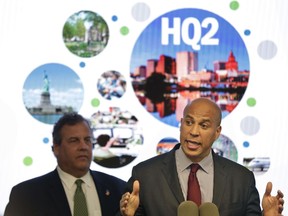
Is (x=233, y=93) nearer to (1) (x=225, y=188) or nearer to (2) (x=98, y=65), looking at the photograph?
(2) (x=98, y=65)

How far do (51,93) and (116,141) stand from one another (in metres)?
0.52

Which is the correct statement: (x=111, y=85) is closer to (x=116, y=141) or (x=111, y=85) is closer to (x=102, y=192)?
(x=116, y=141)

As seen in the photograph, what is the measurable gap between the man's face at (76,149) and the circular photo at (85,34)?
2.07ft

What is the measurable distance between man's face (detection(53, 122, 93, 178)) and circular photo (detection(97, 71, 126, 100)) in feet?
1.49

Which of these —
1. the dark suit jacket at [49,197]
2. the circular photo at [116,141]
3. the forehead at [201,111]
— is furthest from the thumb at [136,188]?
the circular photo at [116,141]

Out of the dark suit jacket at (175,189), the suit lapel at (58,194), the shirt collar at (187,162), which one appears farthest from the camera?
the suit lapel at (58,194)

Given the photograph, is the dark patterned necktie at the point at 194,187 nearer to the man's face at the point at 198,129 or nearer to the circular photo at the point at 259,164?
the man's face at the point at 198,129

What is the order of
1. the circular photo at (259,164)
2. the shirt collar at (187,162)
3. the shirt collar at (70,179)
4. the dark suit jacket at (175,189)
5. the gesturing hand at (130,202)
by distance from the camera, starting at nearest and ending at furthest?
1. the gesturing hand at (130,202)
2. the dark suit jacket at (175,189)
3. the shirt collar at (187,162)
4. the shirt collar at (70,179)
5. the circular photo at (259,164)

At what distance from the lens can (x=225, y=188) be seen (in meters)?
3.43

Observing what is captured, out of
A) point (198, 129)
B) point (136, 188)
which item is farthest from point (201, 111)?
point (136, 188)

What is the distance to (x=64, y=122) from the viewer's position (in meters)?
4.12

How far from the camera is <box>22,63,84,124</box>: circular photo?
4.46 metres

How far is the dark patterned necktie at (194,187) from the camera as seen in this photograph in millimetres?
3412

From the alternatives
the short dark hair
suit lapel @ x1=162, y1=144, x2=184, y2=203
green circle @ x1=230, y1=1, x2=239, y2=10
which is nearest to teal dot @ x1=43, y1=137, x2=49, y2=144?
the short dark hair
